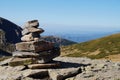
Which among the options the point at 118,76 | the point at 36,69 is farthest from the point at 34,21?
the point at 118,76

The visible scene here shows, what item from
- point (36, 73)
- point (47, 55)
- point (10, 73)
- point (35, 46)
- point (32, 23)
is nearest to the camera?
point (36, 73)

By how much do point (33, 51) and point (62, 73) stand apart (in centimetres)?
401

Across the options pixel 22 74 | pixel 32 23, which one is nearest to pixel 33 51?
pixel 22 74

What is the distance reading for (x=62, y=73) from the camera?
29141 mm

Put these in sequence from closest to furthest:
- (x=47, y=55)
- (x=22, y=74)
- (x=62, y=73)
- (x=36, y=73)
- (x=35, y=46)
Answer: (x=62, y=73), (x=36, y=73), (x=22, y=74), (x=35, y=46), (x=47, y=55)

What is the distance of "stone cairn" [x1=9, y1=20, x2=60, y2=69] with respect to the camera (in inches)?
1225

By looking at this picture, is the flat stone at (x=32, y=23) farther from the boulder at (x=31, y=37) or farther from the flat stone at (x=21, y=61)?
the flat stone at (x=21, y=61)

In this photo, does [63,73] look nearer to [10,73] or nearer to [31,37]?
[10,73]

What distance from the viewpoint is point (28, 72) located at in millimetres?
29672

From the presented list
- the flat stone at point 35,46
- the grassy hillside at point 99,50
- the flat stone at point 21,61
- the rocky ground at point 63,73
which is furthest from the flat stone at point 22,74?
the grassy hillside at point 99,50

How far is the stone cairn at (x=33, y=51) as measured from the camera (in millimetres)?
31109

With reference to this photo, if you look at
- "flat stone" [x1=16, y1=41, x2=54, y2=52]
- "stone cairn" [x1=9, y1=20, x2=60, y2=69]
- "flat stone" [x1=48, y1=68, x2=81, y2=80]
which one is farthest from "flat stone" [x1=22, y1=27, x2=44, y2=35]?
"flat stone" [x1=48, y1=68, x2=81, y2=80]

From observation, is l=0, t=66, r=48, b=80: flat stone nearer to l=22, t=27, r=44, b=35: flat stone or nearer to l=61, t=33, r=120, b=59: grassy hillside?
l=22, t=27, r=44, b=35: flat stone

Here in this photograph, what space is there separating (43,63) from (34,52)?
4.35ft
